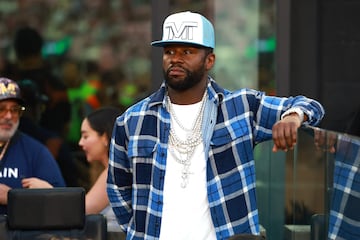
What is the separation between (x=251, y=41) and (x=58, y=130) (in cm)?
178

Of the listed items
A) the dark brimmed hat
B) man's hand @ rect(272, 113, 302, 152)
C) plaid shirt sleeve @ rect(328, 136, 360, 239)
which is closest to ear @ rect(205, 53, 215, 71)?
man's hand @ rect(272, 113, 302, 152)

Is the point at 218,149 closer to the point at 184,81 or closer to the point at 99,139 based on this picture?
the point at 184,81

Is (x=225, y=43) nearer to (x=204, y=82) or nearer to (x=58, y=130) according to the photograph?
(x=58, y=130)

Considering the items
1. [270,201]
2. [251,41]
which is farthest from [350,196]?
[251,41]

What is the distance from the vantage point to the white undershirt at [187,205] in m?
4.71

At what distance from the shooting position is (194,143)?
4.81 metres

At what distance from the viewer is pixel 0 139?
22.0ft

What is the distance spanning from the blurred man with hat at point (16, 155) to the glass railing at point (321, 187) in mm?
1506

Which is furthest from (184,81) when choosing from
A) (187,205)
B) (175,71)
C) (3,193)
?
(3,193)

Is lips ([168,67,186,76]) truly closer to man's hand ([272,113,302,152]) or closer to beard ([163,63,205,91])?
beard ([163,63,205,91])

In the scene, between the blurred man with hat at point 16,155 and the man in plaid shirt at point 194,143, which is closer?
the man in plaid shirt at point 194,143

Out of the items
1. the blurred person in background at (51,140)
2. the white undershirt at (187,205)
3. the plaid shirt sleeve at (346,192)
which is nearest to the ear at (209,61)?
the white undershirt at (187,205)

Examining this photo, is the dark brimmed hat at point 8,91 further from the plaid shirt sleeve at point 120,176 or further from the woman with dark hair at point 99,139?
the plaid shirt sleeve at point 120,176

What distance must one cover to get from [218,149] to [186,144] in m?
0.14
